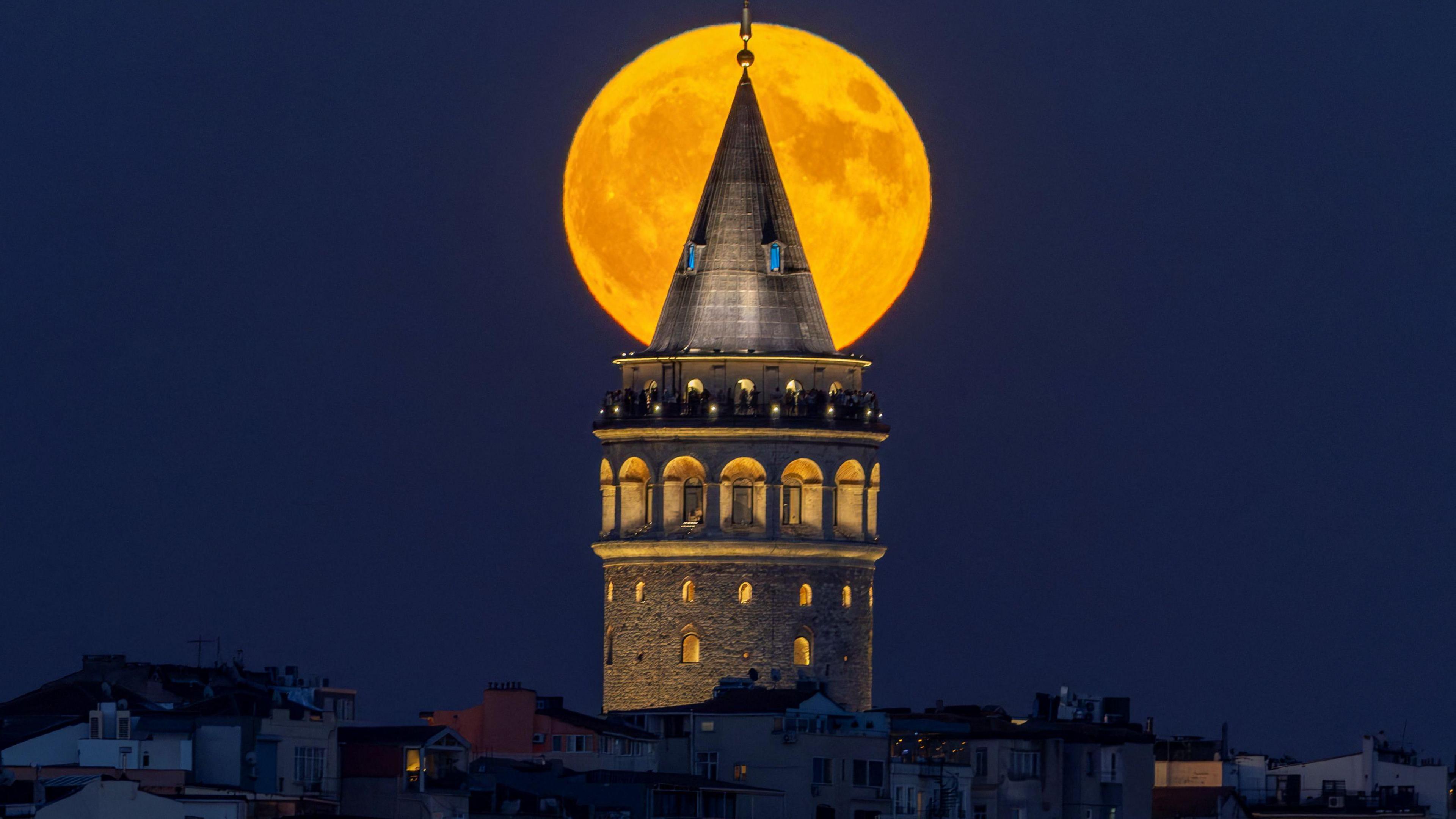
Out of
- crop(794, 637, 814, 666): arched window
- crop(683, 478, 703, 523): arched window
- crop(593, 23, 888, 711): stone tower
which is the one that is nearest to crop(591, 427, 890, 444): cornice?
crop(593, 23, 888, 711): stone tower

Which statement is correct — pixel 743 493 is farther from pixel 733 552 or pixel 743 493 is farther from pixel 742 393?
pixel 742 393

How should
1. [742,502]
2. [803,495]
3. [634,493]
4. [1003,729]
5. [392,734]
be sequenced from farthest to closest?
[634,493], [803,495], [742,502], [1003,729], [392,734]

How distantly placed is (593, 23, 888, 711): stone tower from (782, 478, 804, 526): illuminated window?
4 centimetres

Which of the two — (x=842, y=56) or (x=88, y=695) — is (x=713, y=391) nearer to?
(x=842, y=56)

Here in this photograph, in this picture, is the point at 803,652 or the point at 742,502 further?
the point at 742,502

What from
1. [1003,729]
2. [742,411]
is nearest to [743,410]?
[742,411]

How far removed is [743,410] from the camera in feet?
443

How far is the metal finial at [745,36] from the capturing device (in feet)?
456

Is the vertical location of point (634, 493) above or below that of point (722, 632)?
above

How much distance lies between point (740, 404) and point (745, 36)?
10.1 meters

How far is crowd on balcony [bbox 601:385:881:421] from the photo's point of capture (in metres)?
135

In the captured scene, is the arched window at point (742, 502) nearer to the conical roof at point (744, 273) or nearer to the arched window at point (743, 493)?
the arched window at point (743, 493)

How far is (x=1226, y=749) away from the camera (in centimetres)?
14888

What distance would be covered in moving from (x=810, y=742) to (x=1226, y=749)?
24.4 meters
